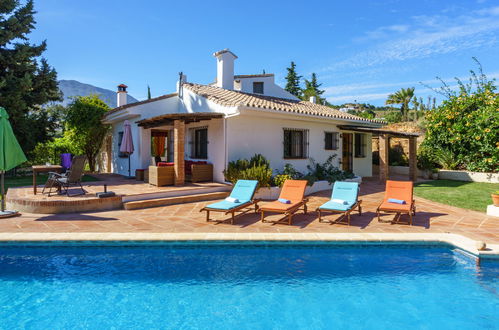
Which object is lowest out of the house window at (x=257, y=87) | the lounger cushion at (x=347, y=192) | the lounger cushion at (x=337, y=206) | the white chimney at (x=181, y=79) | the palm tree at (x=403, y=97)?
the lounger cushion at (x=337, y=206)

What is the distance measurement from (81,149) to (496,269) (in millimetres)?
21099

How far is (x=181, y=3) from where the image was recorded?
507 inches

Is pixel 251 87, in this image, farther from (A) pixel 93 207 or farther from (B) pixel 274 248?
(B) pixel 274 248

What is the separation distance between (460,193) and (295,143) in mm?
6921

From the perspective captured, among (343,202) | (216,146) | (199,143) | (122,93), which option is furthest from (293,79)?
(343,202)

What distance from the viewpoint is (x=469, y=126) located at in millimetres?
15562

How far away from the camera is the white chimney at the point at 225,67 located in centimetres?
1675

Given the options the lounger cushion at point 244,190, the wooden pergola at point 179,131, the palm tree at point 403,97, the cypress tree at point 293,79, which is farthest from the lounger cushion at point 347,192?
the cypress tree at point 293,79

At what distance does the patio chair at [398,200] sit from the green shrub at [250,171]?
14.0ft

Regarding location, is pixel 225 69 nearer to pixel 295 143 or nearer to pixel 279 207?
pixel 295 143

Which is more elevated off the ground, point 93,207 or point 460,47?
point 460,47

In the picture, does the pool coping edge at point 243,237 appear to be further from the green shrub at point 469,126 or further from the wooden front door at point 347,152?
the green shrub at point 469,126

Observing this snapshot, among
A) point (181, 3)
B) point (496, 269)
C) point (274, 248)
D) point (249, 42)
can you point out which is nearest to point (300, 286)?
point (274, 248)

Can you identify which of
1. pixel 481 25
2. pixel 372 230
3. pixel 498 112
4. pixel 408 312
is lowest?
pixel 408 312
